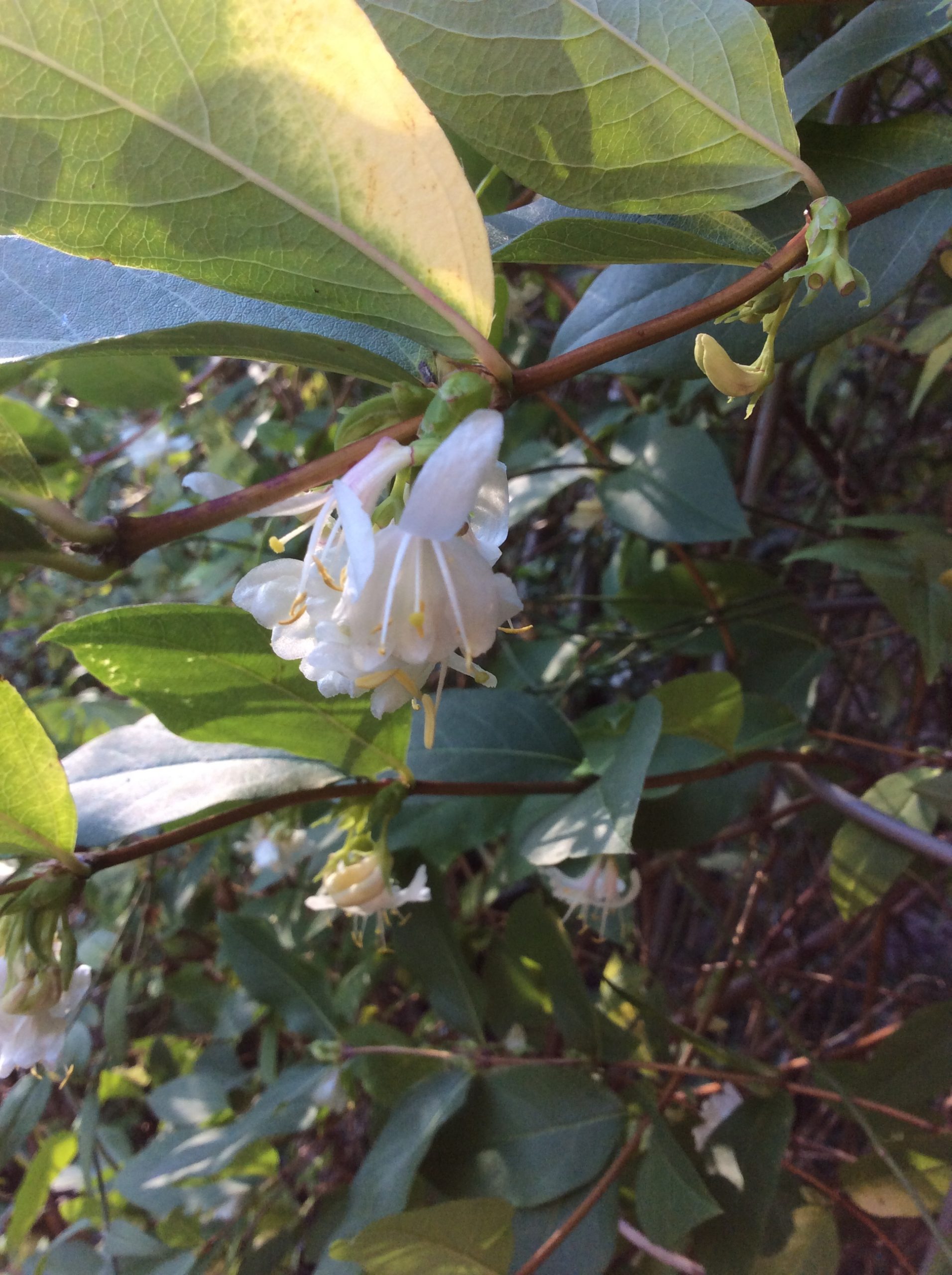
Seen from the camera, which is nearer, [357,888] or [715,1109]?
[357,888]

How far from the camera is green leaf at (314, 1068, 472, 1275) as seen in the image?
0.79 meters

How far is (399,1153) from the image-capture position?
2.76ft

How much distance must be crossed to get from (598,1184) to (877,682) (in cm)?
114

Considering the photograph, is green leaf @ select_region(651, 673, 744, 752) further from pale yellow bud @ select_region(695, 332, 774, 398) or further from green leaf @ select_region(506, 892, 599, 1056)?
pale yellow bud @ select_region(695, 332, 774, 398)

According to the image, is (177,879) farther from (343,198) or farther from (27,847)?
(343,198)

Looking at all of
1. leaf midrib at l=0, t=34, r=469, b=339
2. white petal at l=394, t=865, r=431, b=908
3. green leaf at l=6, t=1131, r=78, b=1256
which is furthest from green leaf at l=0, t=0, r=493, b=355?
green leaf at l=6, t=1131, r=78, b=1256

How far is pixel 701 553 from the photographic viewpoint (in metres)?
1.48

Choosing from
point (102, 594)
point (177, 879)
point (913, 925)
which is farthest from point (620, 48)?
point (913, 925)

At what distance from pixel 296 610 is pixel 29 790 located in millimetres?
247

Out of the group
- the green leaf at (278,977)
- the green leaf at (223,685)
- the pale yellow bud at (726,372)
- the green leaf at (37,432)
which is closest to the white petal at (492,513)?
the pale yellow bud at (726,372)

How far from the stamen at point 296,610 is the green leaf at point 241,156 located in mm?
146

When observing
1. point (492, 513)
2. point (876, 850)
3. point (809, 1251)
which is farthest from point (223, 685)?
point (809, 1251)

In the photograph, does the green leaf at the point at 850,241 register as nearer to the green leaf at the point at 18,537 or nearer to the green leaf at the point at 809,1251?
the green leaf at the point at 18,537

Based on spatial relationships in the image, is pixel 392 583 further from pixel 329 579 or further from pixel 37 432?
pixel 37 432
